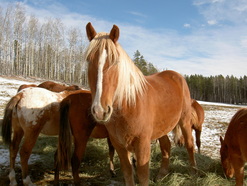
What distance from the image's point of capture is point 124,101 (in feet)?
6.88

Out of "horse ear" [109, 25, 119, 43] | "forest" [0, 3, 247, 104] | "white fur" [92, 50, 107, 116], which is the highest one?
"forest" [0, 3, 247, 104]

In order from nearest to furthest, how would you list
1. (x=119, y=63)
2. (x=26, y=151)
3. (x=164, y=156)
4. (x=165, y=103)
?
(x=119, y=63) → (x=165, y=103) → (x=26, y=151) → (x=164, y=156)

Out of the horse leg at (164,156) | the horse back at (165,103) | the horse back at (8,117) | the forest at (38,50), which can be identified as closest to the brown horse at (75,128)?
the horse back at (8,117)

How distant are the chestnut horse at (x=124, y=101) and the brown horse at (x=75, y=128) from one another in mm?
1121

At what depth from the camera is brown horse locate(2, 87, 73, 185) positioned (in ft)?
10.8

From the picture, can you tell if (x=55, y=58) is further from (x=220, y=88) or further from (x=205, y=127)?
(x=220, y=88)

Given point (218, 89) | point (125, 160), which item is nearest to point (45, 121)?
point (125, 160)

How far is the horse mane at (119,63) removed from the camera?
6.31 ft

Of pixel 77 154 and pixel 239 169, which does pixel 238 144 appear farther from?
→ pixel 77 154

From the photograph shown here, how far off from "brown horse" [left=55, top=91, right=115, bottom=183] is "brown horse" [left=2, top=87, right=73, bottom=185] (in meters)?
0.31

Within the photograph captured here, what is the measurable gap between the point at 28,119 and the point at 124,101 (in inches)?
82.2

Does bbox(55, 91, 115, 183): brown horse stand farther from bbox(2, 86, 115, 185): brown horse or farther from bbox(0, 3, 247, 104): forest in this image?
bbox(0, 3, 247, 104): forest

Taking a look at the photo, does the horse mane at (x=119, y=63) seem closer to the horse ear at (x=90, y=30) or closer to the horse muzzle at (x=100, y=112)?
the horse ear at (x=90, y=30)

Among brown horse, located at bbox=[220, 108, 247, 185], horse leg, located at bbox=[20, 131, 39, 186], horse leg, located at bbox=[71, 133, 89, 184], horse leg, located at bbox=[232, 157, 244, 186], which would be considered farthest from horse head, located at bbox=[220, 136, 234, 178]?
horse leg, located at bbox=[20, 131, 39, 186]
